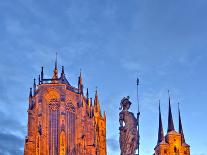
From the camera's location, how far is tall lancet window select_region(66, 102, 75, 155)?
73.6m

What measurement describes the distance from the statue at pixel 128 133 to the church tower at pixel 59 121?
5741 cm

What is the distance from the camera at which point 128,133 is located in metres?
14.3

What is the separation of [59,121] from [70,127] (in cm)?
222

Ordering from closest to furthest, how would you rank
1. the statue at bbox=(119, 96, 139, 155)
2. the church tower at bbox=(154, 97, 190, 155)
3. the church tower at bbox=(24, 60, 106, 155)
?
the statue at bbox=(119, 96, 139, 155) → the church tower at bbox=(24, 60, 106, 155) → the church tower at bbox=(154, 97, 190, 155)

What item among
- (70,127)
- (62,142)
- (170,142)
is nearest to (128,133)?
(62,142)

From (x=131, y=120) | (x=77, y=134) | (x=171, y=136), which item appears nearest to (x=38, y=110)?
(x=77, y=134)

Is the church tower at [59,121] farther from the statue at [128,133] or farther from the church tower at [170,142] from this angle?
the statue at [128,133]

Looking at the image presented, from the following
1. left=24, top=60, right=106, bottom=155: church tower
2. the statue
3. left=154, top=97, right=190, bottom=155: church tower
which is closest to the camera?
the statue

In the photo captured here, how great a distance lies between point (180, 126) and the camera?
89.4 metres

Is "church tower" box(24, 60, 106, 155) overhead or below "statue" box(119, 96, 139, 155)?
overhead

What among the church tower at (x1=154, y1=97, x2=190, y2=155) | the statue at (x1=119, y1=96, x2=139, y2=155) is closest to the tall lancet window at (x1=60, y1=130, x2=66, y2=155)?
the church tower at (x1=154, y1=97, x2=190, y2=155)

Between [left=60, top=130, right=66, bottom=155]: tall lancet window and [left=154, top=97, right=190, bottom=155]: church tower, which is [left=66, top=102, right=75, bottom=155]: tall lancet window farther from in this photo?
[left=154, top=97, right=190, bottom=155]: church tower

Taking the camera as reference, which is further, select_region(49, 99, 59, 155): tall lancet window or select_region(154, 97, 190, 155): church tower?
select_region(154, 97, 190, 155): church tower

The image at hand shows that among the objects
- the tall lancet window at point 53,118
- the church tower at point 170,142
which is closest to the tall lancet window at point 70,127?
the tall lancet window at point 53,118
